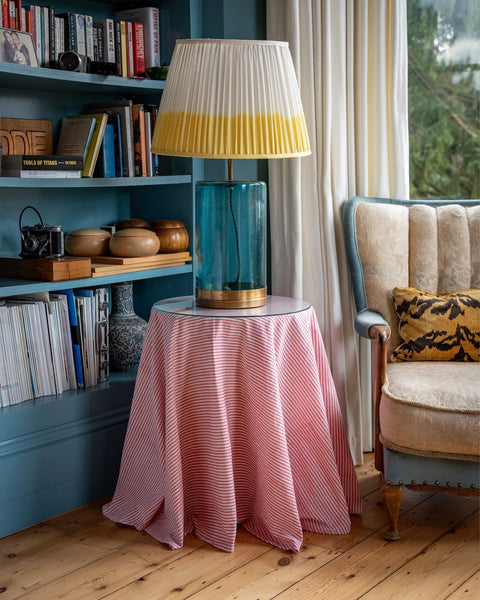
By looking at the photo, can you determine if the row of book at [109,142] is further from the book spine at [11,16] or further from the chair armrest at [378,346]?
the chair armrest at [378,346]

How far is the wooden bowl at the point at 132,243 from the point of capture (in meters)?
2.62

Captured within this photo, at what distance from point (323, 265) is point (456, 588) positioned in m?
1.25

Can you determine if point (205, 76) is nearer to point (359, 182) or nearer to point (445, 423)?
point (359, 182)

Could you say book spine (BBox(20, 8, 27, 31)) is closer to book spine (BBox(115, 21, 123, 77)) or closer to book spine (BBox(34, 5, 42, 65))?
book spine (BBox(34, 5, 42, 65))

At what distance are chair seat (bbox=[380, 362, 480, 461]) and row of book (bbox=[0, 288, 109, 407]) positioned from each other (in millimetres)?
988

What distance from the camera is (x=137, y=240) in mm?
2623

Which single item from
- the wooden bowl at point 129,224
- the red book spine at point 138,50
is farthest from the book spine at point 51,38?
the wooden bowl at point 129,224

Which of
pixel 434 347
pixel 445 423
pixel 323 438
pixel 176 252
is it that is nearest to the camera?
pixel 445 423

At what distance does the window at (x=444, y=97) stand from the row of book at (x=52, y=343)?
4.90 ft

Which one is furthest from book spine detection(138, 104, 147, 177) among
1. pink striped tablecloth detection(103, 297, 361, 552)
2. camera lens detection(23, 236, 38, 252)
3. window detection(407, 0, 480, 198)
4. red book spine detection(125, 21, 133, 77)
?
window detection(407, 0, 480, 198)

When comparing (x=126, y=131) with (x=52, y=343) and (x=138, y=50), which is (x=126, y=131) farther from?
(x=52, y=343)

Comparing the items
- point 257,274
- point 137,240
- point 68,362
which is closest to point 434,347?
point 257,274

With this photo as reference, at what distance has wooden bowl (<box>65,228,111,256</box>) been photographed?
104 inches

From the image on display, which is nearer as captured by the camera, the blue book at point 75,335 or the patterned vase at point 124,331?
the blue book at point 75,335
